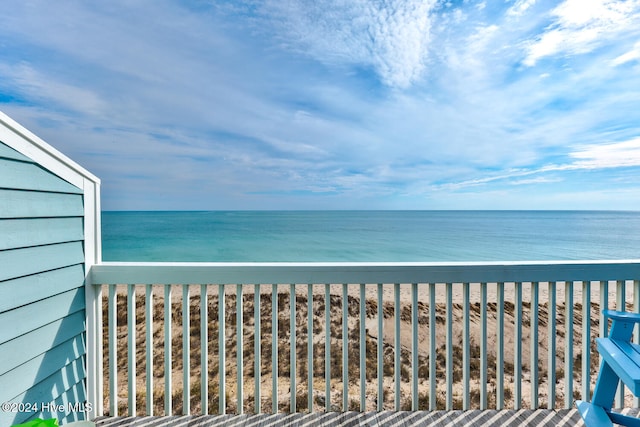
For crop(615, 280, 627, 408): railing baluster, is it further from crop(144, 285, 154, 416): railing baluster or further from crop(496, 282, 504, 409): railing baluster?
crop(144, 285, 154, 416): railing baluster

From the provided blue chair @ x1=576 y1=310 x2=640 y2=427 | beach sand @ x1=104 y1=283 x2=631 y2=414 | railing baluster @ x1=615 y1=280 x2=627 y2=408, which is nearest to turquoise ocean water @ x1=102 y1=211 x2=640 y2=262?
beach sand @ x1=104 y1=283 x2=631 y2=414

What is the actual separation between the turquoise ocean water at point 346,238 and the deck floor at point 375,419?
15309 millimetres

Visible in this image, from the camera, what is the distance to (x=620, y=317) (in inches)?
56.1

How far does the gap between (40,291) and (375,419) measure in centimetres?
175

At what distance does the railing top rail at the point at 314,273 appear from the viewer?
1702mm

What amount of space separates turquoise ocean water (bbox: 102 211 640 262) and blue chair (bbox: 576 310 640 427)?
15.5 m

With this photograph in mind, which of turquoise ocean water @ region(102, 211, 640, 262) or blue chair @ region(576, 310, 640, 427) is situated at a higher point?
blue chair @ region(576, 310, 640, 427)

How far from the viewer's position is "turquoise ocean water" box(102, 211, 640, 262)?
17.8 meters

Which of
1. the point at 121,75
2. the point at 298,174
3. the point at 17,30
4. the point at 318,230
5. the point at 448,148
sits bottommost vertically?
the point at 318,230

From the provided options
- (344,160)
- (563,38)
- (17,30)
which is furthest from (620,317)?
(344,160)

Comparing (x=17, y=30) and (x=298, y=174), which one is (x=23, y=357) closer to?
(x=17, y=30)

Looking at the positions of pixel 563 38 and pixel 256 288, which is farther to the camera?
pixel 563 38

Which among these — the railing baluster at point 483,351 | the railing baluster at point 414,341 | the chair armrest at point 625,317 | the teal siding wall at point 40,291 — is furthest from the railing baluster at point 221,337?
the chair armrest at point 625,317

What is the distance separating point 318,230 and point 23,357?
902 inches
